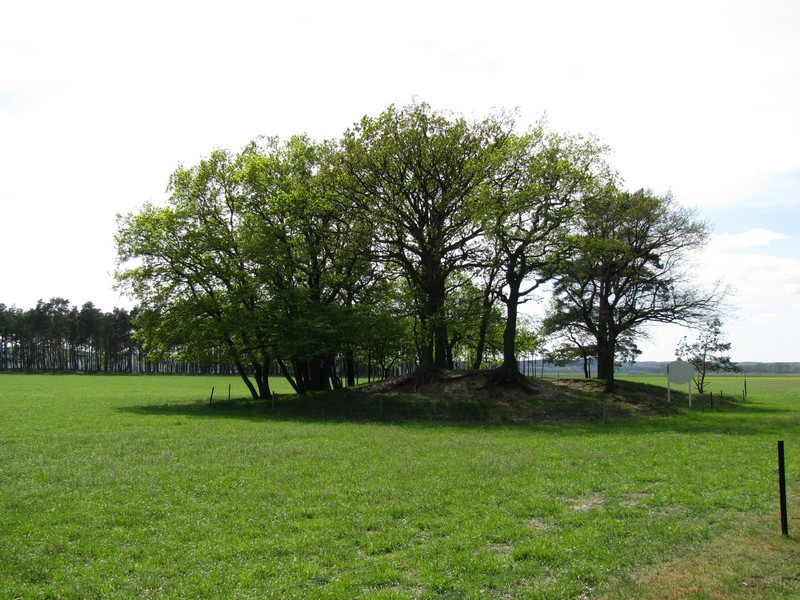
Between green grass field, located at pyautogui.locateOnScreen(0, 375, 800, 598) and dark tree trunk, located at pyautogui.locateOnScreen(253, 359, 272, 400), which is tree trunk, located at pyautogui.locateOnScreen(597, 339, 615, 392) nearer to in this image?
green grass field, located at pyautogui.locateOnScreen(0, 375, 800, 598)

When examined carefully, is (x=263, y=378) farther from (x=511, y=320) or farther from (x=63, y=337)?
(x=63, y=337)

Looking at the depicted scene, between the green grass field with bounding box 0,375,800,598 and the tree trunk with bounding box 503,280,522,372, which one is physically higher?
the tree trunk with bounding box 503,280,522,372

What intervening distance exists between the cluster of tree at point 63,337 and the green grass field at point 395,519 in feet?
357

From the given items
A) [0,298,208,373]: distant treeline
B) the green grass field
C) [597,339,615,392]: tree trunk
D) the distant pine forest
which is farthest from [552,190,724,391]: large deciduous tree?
[0,298,208,373]: distant treeline

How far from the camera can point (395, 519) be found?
32.9 feet

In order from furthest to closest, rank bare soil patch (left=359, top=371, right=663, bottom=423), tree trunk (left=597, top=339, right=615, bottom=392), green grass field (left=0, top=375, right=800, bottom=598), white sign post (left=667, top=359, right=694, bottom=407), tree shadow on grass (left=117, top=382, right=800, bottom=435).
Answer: tree trunk (left=597, top=339, right=615, bottom=392), white sign post (left=667, top=359, right=694, bottom=407), bare soil patch (left=359, top=371, right=663, bottom=423), tree shadow on grass (left=117, top=382, right=800, bottom=435), green grass field (left=0, top=375, right=800, bottom=598)

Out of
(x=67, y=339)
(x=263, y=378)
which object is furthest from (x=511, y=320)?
(x=67, y=339)

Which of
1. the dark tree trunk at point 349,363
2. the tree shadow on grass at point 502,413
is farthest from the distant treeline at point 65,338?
the tree shadow on grass at point 502,413

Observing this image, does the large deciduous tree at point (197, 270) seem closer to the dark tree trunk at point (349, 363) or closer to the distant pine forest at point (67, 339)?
the dark tree trunk at point (349, 363)

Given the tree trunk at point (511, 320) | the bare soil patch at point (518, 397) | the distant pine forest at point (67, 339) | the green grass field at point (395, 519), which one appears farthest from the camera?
the distant pine forest at point (67, 339)

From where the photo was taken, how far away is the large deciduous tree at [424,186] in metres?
34.0

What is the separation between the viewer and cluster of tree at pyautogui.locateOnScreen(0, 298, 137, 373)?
117m

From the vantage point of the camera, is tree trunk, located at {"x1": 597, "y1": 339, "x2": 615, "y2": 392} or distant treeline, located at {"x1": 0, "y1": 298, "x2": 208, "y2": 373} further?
distant treeline, located at {"x1": 0, "y1": 298, "x2": 208, "y2": 373}

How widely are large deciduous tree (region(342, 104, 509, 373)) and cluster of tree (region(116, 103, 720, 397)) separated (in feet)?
0.34
